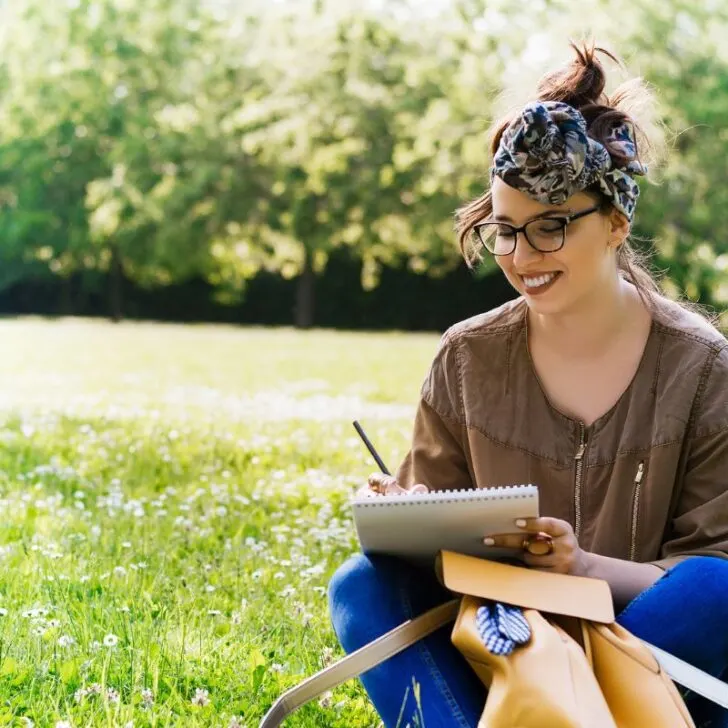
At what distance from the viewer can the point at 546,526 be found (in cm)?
228

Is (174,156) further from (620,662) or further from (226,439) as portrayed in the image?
(620,662)

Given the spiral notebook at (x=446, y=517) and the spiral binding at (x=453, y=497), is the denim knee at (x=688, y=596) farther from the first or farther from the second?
the spiral binding at (x=453, y=497)

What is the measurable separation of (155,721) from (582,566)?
1020 mm

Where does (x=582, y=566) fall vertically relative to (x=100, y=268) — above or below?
above

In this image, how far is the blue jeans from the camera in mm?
2326

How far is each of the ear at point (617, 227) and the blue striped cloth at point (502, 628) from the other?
0.90m

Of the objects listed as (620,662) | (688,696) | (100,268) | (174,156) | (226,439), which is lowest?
(100,268)

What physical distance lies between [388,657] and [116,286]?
32.1m

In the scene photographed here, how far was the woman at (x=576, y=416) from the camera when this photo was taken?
2.38 meters

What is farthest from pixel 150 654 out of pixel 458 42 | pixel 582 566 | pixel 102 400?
pixel 458 42

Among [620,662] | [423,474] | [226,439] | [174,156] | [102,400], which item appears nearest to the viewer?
[620,662]

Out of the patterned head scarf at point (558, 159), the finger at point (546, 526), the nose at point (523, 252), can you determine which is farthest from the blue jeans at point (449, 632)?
the patterned head scarf at point (558, 159)

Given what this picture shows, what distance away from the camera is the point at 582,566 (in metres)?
2.37

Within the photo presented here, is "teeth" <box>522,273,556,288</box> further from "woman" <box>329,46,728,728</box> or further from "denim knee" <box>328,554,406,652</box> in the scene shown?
"denim knee" <box>328,554,406,652</box>
